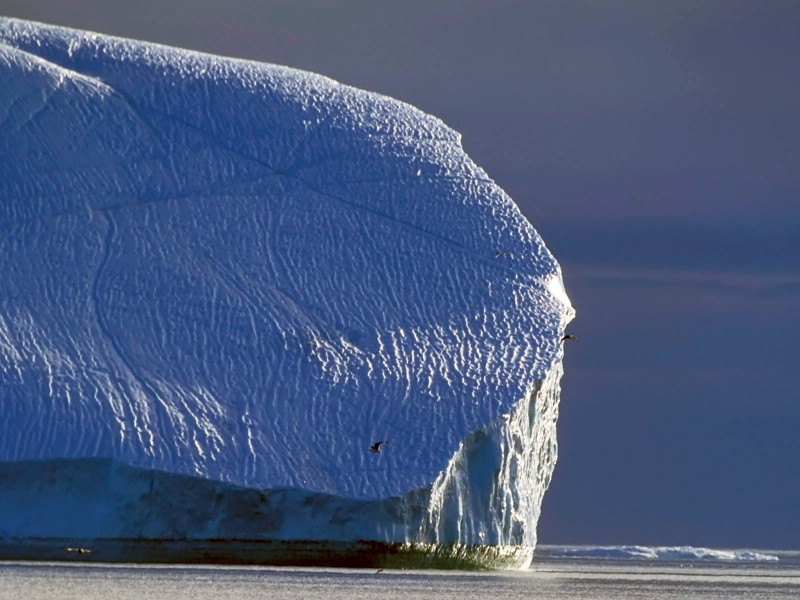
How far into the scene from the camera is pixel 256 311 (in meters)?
24.8

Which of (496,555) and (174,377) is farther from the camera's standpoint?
(496,555)

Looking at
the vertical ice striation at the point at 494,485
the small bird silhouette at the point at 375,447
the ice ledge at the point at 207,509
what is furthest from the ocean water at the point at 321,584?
the small bird silhouette at the point at 375,447

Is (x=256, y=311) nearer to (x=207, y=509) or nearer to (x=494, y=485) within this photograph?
(x=207, y=509)

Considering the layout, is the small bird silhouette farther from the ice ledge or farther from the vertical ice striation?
the vertical ice striation

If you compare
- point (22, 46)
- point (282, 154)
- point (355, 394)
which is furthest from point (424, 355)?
point (22, 46)

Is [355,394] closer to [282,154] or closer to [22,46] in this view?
[282,154]

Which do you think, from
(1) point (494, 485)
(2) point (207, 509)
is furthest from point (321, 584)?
(1) point (494, 485)

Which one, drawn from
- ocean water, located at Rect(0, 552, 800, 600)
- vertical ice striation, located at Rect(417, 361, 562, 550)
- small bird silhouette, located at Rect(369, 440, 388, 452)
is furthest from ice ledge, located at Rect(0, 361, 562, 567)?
small bird silhouette, located at Rect(369, 440, 388, 452)

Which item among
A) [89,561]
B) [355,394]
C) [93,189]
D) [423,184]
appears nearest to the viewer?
[89,561]

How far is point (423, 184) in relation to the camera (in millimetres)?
27969

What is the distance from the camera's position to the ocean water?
16531mm

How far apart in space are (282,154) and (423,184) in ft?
7.39

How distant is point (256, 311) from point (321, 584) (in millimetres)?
6846

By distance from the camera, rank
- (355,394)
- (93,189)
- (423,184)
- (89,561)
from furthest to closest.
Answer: (423,184) → (93,189) → (355,394) → (89,561)
